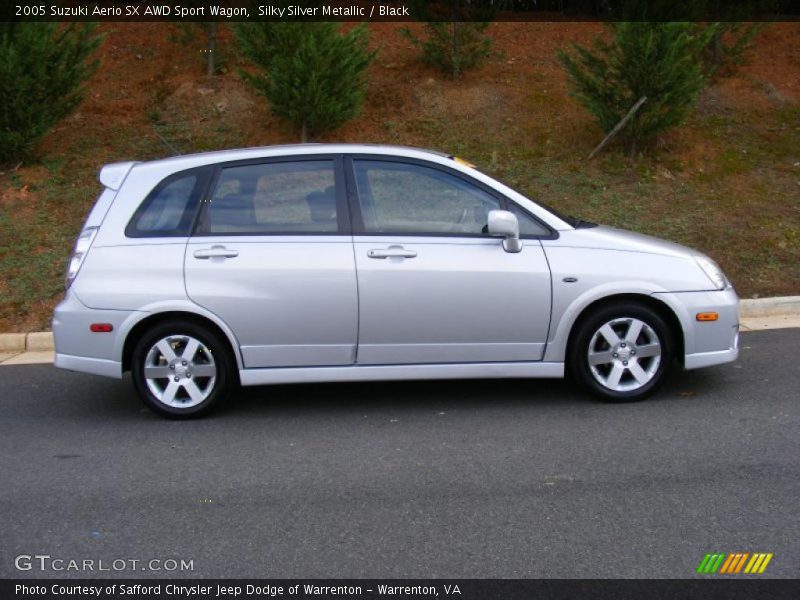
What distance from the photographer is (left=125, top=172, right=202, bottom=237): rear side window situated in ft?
19.2

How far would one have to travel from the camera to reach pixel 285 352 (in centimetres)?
580

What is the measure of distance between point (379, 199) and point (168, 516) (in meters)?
2.51

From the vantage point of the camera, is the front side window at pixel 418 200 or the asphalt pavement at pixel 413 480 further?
the front side window at pixel 418 200

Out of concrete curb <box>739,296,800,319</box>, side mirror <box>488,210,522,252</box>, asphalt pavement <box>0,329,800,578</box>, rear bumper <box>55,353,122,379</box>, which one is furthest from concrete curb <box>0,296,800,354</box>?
side mirror <box>488,210,522,252</box>

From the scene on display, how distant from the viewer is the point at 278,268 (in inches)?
225

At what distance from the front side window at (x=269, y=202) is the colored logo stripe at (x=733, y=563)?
3092 millimetres

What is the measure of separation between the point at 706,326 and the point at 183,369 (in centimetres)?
345

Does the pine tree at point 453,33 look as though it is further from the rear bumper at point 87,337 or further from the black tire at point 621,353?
the rear bumper at point 87,337

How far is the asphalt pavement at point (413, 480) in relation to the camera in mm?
3947

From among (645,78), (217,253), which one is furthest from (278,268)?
(645,78)

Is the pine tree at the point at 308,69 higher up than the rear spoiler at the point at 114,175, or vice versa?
the pine tree at the point at 308,69
